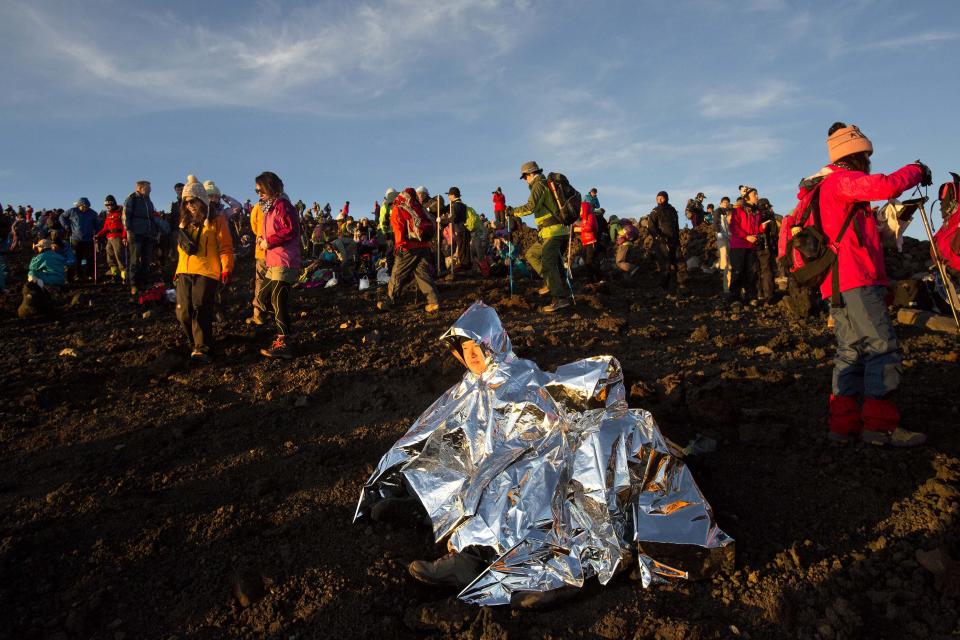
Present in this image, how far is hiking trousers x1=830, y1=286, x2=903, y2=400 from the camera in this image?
3.39 meters

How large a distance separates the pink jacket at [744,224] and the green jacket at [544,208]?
3125mm

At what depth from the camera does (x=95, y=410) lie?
511 cm

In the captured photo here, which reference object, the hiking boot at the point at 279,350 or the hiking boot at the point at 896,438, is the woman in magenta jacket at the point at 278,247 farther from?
the hiking boot at the point at 896,438

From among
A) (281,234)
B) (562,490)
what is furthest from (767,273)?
(562,490)

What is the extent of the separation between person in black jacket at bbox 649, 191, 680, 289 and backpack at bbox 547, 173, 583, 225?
423cm

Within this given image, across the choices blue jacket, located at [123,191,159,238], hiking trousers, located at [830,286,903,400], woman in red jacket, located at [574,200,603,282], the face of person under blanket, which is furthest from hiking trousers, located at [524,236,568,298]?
blue jacket, located at [123,191,159,238]

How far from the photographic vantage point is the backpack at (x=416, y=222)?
7281 millimetres

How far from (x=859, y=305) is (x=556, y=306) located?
13.9ft

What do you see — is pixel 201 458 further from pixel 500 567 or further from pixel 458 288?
pixel 458 288

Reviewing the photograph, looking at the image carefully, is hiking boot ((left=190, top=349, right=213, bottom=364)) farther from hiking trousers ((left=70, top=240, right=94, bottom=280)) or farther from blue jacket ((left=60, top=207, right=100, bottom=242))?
blue jacket ((left=60, top=207, right=100, bottom=242))

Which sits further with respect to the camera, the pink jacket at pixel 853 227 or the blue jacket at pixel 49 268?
the blue jacket at pixel 49 268

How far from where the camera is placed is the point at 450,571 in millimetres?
2650

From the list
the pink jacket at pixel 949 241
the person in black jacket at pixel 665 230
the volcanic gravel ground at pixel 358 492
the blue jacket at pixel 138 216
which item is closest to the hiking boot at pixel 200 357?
the volcanic gravel ground at pixel 358 492

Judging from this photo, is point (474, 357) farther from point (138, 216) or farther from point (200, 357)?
point (138, 216)
